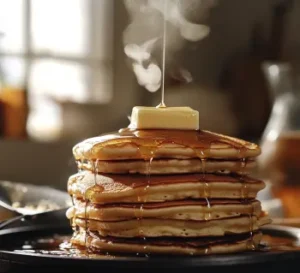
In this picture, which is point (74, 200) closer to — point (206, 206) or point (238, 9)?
point (206, 206)

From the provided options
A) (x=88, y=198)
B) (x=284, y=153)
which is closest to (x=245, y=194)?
(x=88, y=198)

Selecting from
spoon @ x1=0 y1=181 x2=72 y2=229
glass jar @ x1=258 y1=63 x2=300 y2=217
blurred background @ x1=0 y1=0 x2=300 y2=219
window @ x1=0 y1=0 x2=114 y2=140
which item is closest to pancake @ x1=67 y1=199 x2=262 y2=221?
spoon @ x1=0 y1=181 x2=72 y2=229

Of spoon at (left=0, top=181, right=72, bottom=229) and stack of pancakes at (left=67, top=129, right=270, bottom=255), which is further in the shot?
spoon at (left=0, top=181, right=72, bottom=229)

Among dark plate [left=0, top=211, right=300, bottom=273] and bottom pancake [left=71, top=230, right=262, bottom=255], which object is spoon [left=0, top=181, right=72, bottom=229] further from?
dark plate [left=0, top=211, right=300, bottom=273]

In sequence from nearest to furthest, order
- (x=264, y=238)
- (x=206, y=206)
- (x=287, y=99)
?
(x=206, y=206) < (x=264, y=238) < (x=287, y=99)

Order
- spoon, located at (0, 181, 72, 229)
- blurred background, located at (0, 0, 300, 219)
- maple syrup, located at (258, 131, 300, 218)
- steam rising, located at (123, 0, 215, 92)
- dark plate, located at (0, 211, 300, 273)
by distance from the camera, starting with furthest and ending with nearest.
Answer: blurred background, located at (0, 0, 300, 219), steam rising, located at (123, 0, 215, 92), maple syrup, located at (258, 131, 300, 218), spoon, located at (0, 181, 72, 229), dark plate, located at (0, 211, 300, 273)

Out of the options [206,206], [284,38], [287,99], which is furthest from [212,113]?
[206,206]

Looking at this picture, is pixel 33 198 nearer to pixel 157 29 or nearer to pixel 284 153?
pixel 284 153
